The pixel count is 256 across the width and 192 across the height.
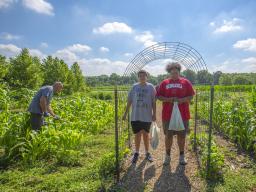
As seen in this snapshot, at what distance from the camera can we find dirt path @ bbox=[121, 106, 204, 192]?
329 centimetres

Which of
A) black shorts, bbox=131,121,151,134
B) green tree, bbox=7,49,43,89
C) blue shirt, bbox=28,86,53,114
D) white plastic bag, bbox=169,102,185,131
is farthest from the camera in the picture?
→ green tree, bbox=7,49,43,89

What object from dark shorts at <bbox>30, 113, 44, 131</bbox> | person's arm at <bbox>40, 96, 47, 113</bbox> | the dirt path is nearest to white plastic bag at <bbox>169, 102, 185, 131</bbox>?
the dirt path

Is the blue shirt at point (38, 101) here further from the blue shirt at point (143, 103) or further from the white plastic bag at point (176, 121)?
the white plastic bag at point (176, 121)

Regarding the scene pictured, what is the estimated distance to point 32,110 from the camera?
458 cm

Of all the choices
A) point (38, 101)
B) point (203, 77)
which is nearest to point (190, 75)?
point (203, 77)

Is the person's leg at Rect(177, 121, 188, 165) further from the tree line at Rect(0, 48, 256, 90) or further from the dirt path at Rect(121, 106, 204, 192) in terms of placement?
the tree line at Rect(0, 48, 256, 90)

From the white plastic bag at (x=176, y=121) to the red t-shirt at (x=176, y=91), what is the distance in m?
0.10

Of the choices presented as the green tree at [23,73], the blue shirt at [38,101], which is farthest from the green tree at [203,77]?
the green tree at [23,73]

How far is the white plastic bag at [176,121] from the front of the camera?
12.1 feet

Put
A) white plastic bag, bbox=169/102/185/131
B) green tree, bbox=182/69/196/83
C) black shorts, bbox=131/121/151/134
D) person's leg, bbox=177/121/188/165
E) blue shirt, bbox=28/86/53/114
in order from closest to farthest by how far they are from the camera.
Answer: white plastic bag, bbox=169/102/185/131
person's leg, bbox=177/121/188/165
black shorts, bbox=131/121/151/134
blue shirt, bbox=28/86/53/114
green tree, bbox=182/69/196/83

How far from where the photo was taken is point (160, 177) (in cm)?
363

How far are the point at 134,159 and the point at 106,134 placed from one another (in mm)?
2815

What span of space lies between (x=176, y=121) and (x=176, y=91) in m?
0.50

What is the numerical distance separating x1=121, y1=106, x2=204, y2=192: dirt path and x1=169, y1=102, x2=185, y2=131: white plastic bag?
0.76m
